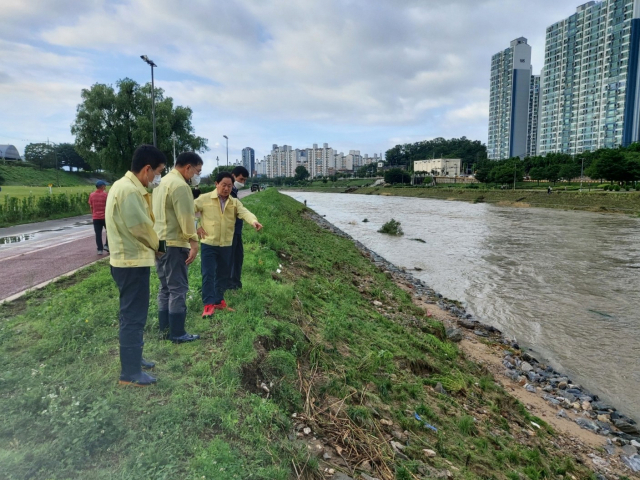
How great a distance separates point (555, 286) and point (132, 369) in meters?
14.8

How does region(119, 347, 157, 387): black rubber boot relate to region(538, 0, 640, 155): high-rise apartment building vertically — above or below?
below

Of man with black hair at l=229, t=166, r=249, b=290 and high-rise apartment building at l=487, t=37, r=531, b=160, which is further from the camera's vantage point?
high-rise apartment building at l=487, t=37, r=531, b=160

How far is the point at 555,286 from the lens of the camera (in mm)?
14367

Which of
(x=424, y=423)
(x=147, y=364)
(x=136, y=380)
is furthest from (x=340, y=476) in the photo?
(x=147, y=364)

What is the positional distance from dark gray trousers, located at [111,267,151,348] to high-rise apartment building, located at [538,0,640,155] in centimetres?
13135

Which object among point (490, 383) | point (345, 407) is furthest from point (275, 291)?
point (490, 383)

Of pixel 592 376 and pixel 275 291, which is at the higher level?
pixel 275 291

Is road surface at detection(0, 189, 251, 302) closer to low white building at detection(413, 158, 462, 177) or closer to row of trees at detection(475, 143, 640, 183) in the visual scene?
row of trees at detection(475, 143, 640, 183)

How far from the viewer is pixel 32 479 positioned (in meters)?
2.50

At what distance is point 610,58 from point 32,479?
146 m

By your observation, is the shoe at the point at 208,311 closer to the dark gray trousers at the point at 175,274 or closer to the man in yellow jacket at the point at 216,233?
the man in yellow jacket at the point at 216,233

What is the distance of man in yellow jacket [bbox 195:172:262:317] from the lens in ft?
18.0

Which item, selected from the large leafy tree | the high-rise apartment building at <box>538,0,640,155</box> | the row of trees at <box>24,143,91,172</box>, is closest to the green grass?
the row of trees at <box>24,143,91,172</box>

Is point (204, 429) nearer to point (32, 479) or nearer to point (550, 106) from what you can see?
point (32, 479)
